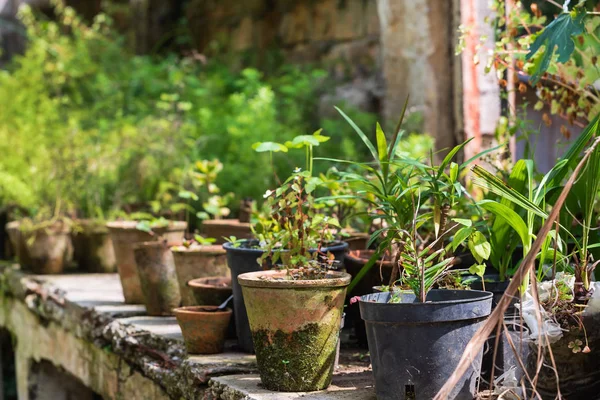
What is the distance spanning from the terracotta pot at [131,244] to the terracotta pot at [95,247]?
100cm

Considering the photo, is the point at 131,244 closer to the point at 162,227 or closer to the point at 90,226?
the point at 162,227

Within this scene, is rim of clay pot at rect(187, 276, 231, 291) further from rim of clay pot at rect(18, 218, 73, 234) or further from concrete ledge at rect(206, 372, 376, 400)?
rim of clay pot at rect(18, 218, 73, 234)

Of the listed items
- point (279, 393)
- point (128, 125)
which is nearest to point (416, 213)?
point (279, 393)

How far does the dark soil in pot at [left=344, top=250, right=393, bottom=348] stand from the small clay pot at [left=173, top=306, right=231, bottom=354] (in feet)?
1.56

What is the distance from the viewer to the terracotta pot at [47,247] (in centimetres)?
516

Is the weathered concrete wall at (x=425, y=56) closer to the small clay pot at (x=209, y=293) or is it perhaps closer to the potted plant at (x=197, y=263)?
the potted plant at (x=197, y=263)

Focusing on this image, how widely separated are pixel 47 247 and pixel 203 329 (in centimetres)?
257

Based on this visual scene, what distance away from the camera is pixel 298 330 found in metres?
2.43

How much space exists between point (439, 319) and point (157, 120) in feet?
14.5

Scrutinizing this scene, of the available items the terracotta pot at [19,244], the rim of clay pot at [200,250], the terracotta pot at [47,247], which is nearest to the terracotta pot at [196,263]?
the rim of clay pot at [200,250]

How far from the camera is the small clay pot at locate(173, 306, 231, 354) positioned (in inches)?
115

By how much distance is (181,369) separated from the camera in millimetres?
2859

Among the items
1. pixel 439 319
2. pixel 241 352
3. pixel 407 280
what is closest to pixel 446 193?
pixel 407 280

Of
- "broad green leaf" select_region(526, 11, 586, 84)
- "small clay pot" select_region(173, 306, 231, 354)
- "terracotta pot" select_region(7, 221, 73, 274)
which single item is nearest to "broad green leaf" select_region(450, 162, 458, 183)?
"broad green leaf" select_region(526, 11, 586, 84)
